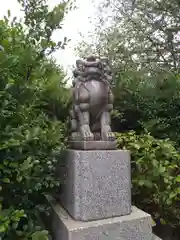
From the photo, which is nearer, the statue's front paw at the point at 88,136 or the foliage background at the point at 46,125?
the foliage background at the point at 46,125

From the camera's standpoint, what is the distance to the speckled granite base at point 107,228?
1611 mm

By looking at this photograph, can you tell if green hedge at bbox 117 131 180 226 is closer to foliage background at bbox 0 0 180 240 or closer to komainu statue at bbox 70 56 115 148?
foliage background at bbox 0 0 180 240

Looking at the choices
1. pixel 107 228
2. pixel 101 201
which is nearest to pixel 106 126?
pixel 101 201

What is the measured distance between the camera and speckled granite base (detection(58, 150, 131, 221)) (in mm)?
1727

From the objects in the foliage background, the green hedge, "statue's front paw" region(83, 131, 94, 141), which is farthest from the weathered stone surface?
the green hedge

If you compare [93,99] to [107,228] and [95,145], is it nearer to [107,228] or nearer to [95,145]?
[95,145]

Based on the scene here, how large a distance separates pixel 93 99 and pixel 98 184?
71 centimetres

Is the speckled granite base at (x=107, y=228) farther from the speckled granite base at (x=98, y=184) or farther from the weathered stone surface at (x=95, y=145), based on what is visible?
the weathered stone surface at (x=95, y=145)

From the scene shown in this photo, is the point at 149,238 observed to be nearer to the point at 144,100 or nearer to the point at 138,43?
the point at 144,100

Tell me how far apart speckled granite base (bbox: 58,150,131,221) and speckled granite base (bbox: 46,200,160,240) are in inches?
2.3

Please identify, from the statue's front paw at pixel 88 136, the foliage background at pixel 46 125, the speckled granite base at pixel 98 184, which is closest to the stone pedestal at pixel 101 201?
the speckled granite base at pixel 98 184

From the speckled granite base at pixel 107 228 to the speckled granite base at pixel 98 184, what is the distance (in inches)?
2.3

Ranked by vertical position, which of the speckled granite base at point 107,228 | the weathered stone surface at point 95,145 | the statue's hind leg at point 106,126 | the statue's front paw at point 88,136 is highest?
the statue's hind leg at point 106,126

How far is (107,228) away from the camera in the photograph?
5.52 ft
